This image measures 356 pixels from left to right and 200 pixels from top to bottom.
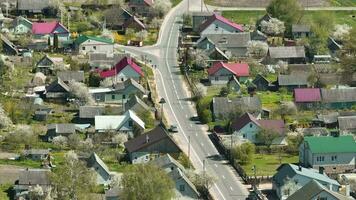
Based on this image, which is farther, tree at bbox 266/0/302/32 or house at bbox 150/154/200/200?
tree at bbox 266/0/302/32

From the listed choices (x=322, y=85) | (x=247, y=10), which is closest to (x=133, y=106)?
(x=322, y=85)

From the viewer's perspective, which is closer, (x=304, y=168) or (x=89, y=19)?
(x=304, y=168)

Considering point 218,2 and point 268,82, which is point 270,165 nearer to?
point 268,82

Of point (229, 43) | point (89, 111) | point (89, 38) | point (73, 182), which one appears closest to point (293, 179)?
point (73, 182)

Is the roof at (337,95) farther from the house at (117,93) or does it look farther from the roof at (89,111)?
the roof at (89,111)

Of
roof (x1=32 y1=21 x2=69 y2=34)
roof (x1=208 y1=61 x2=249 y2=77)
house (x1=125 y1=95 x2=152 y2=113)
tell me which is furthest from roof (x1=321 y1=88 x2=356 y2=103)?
roof (x1=32 y1=21 x2=69 y2=34)

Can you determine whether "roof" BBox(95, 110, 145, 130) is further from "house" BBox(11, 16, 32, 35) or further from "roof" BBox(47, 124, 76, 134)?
"house" BBox(11, 16, 32, 35)

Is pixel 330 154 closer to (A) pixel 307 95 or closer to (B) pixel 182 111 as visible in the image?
(A) pixel 307 95
